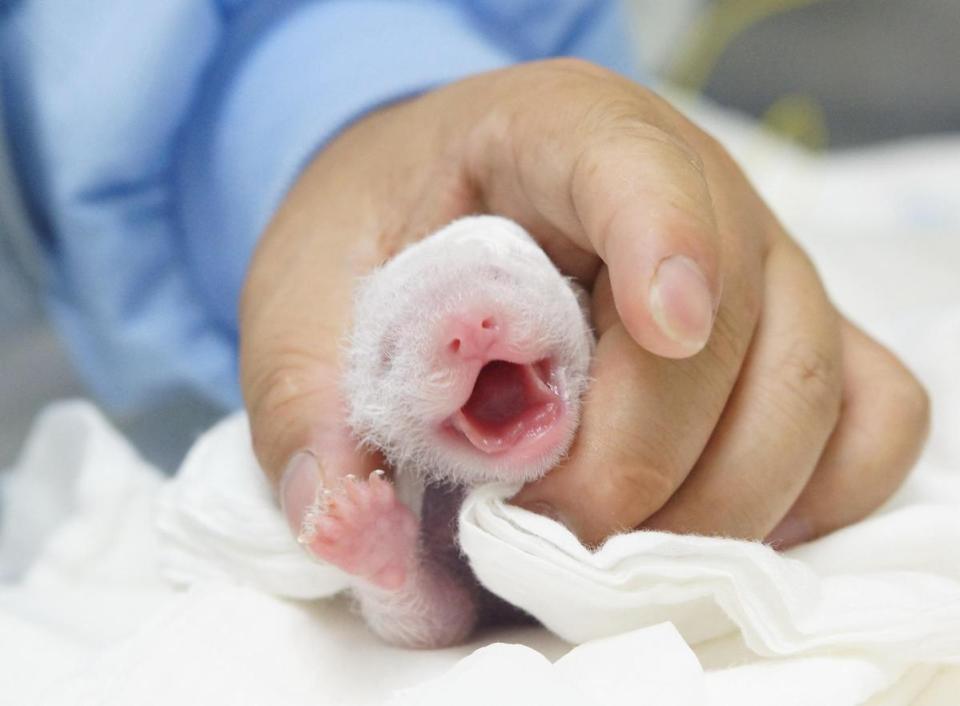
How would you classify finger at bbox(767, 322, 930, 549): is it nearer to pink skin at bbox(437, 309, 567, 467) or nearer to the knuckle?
the knuckle

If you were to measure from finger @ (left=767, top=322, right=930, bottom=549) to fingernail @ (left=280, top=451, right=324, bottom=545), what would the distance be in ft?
0.91

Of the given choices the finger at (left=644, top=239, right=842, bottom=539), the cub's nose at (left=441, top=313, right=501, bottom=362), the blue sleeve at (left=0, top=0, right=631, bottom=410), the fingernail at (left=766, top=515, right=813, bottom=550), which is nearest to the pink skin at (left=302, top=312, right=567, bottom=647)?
the cub's nose at (left=441, top=313, right=501, bottom=362)

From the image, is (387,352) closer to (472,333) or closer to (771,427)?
(472,333)

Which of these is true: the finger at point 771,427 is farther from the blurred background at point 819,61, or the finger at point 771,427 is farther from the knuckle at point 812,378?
the blurred background at point 819,61

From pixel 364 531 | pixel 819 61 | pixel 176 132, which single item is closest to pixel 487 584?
pixel 364 531

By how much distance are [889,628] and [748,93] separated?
5.14 ft

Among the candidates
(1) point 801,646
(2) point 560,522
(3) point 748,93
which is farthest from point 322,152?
(3) point 748,93

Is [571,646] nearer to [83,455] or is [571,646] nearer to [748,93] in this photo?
[83,455]

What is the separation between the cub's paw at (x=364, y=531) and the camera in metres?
0.54

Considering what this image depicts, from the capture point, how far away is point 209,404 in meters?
1.06

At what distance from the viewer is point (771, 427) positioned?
60 centimetres

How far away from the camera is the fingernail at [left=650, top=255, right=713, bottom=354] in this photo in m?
0.47

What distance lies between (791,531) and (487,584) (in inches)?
8.7

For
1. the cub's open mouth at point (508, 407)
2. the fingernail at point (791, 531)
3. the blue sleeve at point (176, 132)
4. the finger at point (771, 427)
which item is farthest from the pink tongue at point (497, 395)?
the blue sleeve at point (176, 132)
